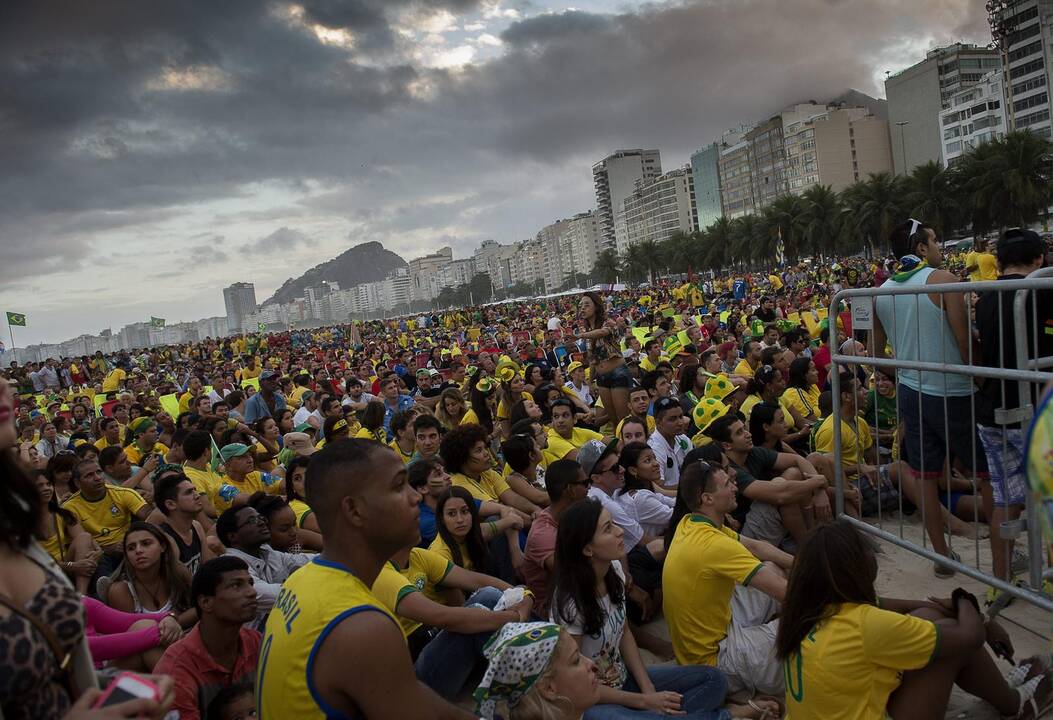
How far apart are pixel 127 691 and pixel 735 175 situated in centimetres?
14405

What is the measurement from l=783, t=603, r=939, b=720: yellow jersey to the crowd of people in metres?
0.01

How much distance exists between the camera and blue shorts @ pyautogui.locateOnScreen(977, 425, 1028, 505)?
358cm

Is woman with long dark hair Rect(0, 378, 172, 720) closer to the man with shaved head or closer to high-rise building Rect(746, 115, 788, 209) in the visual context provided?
the man with shaved head

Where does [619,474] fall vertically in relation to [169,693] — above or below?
below

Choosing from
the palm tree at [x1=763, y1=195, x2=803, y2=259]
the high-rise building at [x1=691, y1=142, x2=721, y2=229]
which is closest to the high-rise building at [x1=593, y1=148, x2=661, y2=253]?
the high-rise building at [x1=691, y1=142, x2=721, y2=229]

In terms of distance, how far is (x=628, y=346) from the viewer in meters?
14.3

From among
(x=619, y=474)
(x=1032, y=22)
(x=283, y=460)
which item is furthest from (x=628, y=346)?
(x=1032, y=22)

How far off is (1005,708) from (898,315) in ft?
6.75

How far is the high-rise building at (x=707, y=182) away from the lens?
5610 inches

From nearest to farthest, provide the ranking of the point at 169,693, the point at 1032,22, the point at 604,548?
the point at 169,693, the point at 604,548, the point at 1032,22

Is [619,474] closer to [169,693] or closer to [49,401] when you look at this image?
[169,693]

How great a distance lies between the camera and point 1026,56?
81.6 meters

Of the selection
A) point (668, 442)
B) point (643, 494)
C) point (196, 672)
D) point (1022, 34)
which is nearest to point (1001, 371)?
point (643, 494)

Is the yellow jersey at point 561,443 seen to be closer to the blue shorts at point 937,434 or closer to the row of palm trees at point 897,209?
the blue shorts at point 937,434
